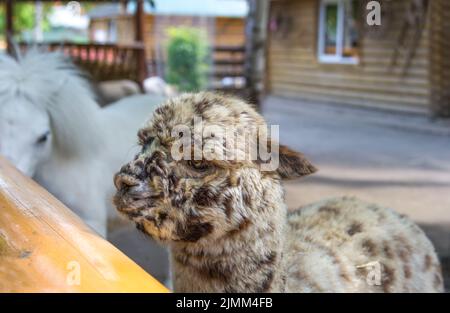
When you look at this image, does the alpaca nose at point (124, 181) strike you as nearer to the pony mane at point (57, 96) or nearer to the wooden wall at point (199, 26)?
the pony mane at point (57, 96)

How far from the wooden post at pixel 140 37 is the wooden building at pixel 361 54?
3.58 meters

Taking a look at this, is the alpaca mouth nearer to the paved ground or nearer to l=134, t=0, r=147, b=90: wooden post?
the paved ground

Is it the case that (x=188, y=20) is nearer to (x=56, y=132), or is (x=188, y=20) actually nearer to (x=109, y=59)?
(x=109, y=59)

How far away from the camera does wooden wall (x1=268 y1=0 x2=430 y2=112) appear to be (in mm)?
12570

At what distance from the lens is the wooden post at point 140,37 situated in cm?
925

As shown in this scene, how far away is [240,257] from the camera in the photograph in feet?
5.61

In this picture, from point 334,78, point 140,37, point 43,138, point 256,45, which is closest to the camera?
Answer: point 43,138

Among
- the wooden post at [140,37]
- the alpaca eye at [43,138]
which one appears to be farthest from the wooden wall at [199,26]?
the alpaca eye at [43,138]

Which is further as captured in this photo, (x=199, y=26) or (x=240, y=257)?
(x=199, y=26)

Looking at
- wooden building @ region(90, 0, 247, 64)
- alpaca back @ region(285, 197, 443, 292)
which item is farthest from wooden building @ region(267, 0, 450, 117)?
alpaca back @ region(285, 197, 443, 292)

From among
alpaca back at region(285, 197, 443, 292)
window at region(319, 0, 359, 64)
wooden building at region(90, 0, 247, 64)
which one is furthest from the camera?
wooden building at region(90, 0, 247, 64)

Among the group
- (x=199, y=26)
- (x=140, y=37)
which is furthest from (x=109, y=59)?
(x=199, y=26)

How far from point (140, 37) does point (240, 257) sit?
27.5ft
